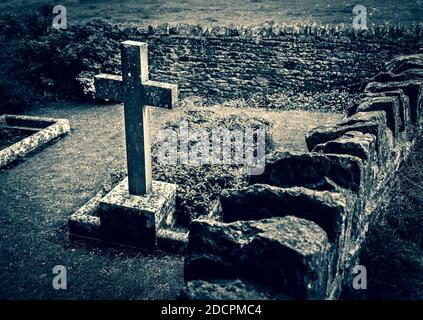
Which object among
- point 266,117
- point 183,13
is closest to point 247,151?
point 266,117

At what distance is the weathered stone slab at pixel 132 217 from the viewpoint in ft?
14.8

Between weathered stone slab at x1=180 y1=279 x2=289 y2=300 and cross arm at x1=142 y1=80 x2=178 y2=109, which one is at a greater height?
cross arm at x1=142 y1=80 x2=178 y2=109

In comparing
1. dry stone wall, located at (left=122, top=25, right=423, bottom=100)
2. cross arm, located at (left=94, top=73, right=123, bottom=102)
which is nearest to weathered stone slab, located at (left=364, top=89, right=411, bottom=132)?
Answer: cross arm, located at (left=94, top=73, right=123, bottom=102)

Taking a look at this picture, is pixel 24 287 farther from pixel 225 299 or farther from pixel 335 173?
pixel 335 173

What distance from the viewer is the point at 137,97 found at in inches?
171

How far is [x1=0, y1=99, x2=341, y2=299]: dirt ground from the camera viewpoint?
4.03 meters

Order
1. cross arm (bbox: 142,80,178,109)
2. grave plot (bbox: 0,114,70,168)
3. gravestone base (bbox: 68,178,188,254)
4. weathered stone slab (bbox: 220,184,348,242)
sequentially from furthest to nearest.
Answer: grave plot (bbox: 0,114,70,168) → gravestone base (bbox: 68,178,188,254) → cross arm (bbox: 142,80,178,109) → weathered stone slab (bbox: 220,184,348,242)

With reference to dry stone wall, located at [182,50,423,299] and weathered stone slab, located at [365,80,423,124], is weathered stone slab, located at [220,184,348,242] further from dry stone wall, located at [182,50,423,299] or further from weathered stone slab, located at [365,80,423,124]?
weathered stone slab, located at [365,80,423,124]

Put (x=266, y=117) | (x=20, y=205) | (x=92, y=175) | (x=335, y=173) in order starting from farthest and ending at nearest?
(x=266, y=117), (x=92, y=175), (x=20, y=205), (x=335, y=173)

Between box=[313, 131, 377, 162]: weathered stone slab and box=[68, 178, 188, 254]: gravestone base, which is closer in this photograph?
box=[313, 131, 377, 162]: weathered stone slab

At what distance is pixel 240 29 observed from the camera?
8.97 meters

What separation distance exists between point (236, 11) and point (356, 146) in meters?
9.59

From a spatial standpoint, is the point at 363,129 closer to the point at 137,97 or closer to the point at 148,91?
the point at 148,91
